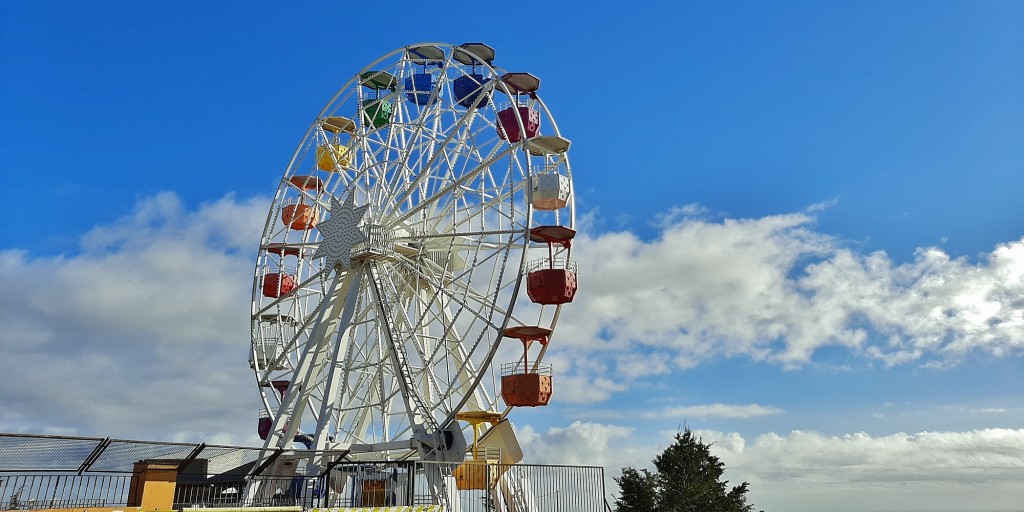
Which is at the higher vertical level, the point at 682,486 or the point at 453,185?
the point at 453,185

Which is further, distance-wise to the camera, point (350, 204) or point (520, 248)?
point (350, 204)

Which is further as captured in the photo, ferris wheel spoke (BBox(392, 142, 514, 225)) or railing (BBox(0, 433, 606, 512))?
ferris wheel spoke (BBox(392, 142, 514, 225))

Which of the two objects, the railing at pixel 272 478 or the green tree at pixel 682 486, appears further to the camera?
the green tree at pixel 682 486

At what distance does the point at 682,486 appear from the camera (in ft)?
90.5

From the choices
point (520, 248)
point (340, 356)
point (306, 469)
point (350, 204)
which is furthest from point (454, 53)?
point (306, 469)

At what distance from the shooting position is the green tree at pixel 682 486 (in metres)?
27.2

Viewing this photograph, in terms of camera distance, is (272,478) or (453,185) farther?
(453,185)

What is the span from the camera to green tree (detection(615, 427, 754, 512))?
27.2m

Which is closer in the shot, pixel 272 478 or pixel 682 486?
pixel 272 478

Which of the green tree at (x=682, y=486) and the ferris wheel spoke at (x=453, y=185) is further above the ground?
the ferris wheel spoke at (x=453, y=185)

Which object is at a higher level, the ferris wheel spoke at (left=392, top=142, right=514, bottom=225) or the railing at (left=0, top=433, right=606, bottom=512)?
the ferris wheel spoke at (left=392, top=142, right=514, bottom=225)

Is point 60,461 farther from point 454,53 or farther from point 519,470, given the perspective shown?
point 454,53

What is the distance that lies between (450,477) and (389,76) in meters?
17.3

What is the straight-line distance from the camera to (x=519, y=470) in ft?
66.8
